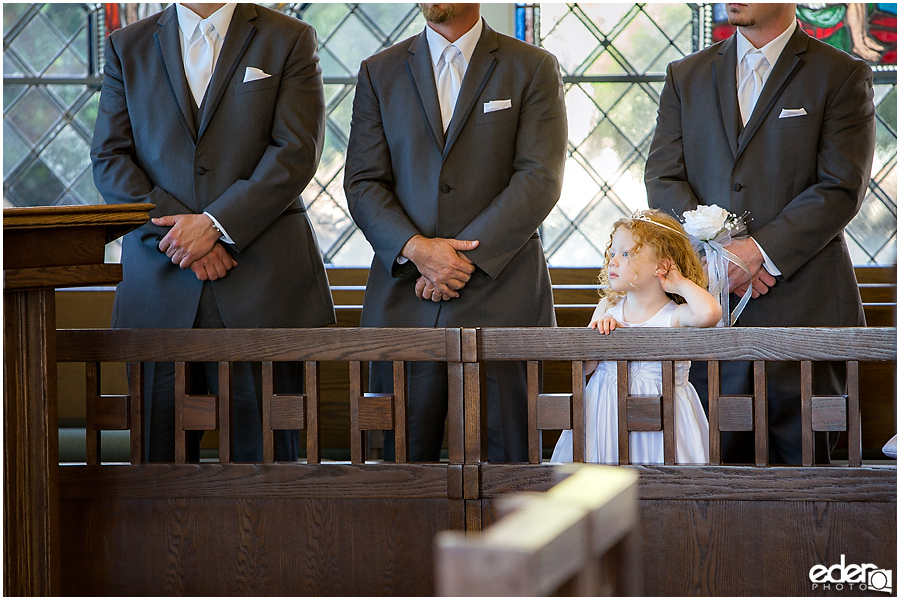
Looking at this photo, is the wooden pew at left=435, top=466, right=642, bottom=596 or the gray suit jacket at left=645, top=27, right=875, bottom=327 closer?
the wooden pew at left=435, top=466, right=642, bottom=596

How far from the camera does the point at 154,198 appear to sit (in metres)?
2.87

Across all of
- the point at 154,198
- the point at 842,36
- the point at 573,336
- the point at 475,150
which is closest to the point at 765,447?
the point at 573,336

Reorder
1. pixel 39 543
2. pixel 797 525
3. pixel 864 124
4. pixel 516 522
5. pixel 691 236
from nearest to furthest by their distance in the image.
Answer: pixel 516 522
pixel 39 543
pixel 797 525
pixel 691 236
pixel 864 124

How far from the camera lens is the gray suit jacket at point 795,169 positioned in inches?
115

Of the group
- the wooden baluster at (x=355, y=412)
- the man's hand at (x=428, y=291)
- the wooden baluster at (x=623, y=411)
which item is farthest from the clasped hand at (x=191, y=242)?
the wooden baluster at (x=623, y=411)

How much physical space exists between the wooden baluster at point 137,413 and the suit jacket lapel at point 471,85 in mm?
1196

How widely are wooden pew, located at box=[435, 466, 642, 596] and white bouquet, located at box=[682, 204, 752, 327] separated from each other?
2081mm

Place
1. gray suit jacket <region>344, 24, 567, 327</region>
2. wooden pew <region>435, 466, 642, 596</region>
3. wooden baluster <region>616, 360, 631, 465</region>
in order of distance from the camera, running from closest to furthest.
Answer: wooden pew <region>435, 466, 642, 596</region>
wooden baluster <region>616, 360, 631, 465</region>
gray suit jacket <region>344, 24, 567, 327</region>

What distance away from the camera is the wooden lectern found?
6.43 ft

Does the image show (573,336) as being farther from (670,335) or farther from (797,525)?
(797,525)

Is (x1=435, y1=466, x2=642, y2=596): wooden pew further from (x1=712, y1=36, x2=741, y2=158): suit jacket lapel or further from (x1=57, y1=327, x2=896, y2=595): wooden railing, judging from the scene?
(x1=712, y1=36, x2=741, y2=158): suit jacket lapel

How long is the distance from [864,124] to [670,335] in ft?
4.29

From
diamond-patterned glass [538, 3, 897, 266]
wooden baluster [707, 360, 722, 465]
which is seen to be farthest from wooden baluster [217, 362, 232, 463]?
diamond-patterned glass [538, 3, 897, 266]

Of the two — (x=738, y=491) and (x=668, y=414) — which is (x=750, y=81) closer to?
(x=668, y=414)
